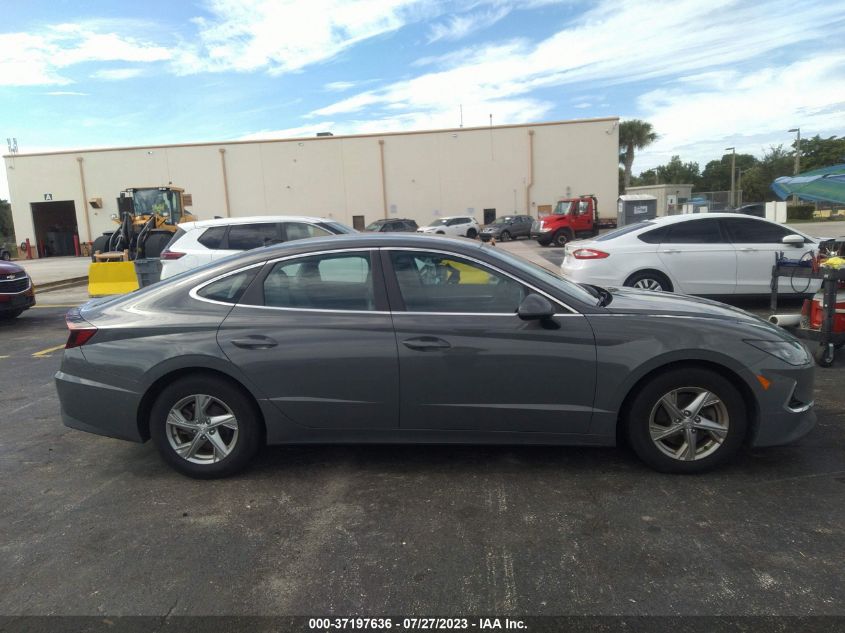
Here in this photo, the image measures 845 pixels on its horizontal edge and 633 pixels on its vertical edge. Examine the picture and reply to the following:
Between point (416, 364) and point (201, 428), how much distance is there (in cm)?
143

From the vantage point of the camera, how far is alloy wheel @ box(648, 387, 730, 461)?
360 cm

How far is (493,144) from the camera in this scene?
124 feet

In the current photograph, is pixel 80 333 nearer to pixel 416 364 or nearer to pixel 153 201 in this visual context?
pixel 416 364

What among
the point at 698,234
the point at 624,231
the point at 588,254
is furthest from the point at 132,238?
the point at 698,234

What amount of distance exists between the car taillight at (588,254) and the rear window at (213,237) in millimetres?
5395

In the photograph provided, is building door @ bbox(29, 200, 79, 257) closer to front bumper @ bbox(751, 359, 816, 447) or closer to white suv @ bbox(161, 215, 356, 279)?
white suv @ bbox(161, 215, 356, 279)

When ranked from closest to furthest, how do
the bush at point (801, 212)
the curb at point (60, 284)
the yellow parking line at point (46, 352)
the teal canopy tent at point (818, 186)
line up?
1. the teal canopy tent at point (818, 186)
2. the yellow parking line at point (46, 352)
3. the curb at point (60, 284)
4. the bush at point (801, 212)

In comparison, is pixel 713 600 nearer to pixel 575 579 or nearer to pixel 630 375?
pixel 575 579

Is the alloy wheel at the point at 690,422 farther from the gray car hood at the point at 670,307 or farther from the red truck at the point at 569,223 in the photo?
the red truck at the point at 569,223

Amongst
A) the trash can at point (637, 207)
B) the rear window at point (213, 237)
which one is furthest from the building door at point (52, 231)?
the rear window at point (213, 237)

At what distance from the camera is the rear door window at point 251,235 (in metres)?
9.32

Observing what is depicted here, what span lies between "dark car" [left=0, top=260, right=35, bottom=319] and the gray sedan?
763cm

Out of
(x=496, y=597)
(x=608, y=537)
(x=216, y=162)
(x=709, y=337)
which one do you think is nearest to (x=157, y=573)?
(x=496, y=597)

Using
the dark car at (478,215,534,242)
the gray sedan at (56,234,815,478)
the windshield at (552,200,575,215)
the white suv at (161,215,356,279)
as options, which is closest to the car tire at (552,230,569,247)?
the windshield at (552,200,575,215)
